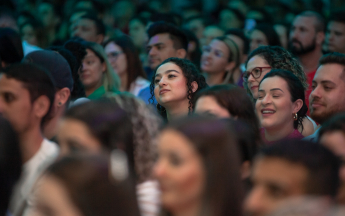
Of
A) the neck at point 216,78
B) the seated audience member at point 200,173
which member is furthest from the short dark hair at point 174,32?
the seated audience member at point 200,173

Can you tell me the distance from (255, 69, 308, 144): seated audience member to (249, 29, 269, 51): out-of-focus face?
288cm

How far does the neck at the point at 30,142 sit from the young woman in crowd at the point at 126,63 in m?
3.57

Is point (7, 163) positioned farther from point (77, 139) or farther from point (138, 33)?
point (138, 33)

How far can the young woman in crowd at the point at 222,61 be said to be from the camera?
6.77 metres

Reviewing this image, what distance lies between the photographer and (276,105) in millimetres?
4066

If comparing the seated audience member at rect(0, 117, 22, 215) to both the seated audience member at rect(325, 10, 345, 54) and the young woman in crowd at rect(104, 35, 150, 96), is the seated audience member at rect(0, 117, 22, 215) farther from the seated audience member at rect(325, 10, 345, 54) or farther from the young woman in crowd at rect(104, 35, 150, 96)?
the seated audience member at rect(325, 10, 345, 54)

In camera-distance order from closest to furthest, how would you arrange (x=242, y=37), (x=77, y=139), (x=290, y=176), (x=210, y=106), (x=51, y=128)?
1. (x=290, y=176)
2. (x=77, y=139)
3. (x=210, y=106)
4. (x=51, y=128)
5. (x=242, y=37)

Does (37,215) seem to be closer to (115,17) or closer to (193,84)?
(193,84)

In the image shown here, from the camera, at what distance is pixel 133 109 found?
8.91 feet

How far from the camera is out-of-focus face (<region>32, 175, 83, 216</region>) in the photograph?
5.69ft

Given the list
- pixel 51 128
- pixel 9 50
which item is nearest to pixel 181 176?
pixel 51 128

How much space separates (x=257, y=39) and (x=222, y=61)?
0.70 metres

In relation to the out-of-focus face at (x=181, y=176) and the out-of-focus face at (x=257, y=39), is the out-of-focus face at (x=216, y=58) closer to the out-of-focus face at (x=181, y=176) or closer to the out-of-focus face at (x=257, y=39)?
the out-of-focus face at (x=257, y=39)

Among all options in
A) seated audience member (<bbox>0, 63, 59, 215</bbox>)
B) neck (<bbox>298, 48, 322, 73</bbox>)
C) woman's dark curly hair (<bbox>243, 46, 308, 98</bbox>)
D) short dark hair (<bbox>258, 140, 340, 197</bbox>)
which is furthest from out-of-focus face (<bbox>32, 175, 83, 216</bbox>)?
neck (<bbox>298, 48, 322, 73</bbox>)
